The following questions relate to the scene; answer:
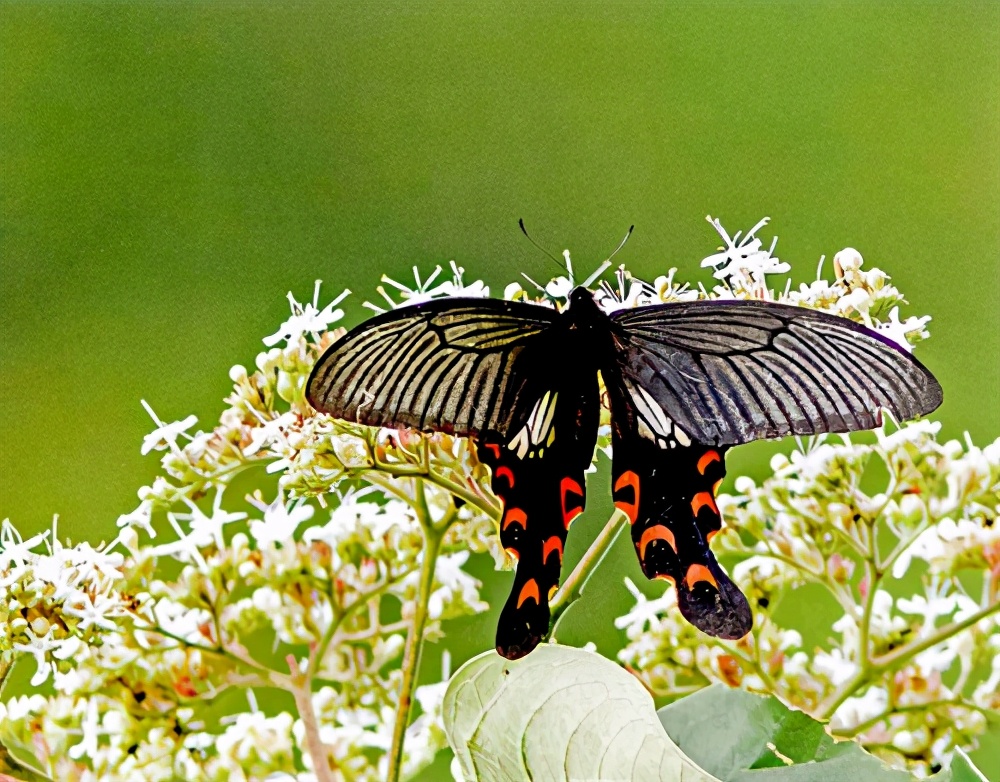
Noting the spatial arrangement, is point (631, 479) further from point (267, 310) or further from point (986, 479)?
point (267, 310)

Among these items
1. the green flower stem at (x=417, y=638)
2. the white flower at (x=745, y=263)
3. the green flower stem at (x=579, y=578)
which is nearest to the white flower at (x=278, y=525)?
the green flower stem at (x=417, y=638)

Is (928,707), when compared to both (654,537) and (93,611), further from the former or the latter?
(93,611)

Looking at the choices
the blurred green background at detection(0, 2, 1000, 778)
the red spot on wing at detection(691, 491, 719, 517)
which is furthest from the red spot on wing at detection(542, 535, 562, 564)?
the blurred green background at detection(0, 2, 1000, 778)

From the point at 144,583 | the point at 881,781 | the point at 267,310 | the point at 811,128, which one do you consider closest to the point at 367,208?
the point at 267,310

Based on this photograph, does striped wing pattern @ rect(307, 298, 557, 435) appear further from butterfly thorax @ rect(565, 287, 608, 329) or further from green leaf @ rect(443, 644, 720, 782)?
green leaf @ rect(443, 644, 720, 782)

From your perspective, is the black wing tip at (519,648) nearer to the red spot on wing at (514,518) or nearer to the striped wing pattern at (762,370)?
the red spot on wing at (514,518)

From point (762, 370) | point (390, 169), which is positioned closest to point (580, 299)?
point (762, 370)
